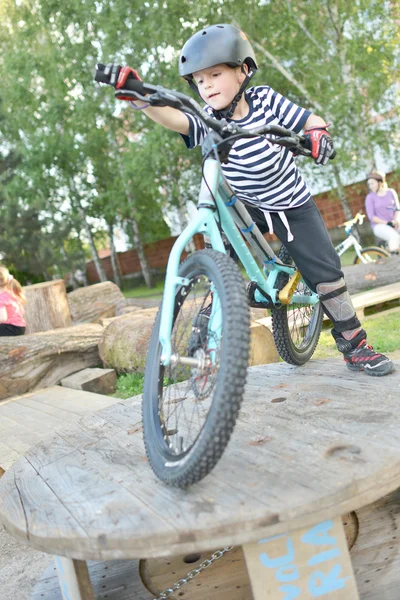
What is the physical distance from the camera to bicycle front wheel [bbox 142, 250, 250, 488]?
163 cm

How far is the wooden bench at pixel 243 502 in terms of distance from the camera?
155 centimetres

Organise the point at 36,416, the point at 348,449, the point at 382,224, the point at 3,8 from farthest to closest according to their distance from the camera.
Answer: the point at 3,8, the point at 382,224, the point at 36,416, the point at 348,449

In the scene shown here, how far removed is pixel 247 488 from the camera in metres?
1.68

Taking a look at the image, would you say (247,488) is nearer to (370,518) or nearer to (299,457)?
(299,457)

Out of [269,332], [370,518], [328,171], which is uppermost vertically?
[328,171]

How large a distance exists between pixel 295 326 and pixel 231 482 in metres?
1.55

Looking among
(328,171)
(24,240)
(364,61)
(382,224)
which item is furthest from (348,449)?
(24,240)

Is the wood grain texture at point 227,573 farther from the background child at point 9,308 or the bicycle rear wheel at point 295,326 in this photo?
the background child at point 9,308

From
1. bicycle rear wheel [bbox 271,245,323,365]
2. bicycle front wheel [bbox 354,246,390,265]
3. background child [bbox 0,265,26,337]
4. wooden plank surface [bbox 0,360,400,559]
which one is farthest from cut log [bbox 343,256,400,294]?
wooden plank surface [bbox 0,360,400,559]

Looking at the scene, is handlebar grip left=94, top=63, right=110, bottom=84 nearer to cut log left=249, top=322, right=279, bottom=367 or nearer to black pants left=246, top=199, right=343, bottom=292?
black pants left=246, top=199, right=343, bottom=292

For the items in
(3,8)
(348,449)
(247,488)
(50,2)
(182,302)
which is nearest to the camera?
(247,488)

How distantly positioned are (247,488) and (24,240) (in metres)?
21.2

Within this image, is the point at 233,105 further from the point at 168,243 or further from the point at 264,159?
the point at 168,243

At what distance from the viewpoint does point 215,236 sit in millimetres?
2047
